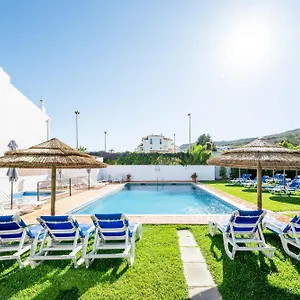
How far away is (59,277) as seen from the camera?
15.4 feet

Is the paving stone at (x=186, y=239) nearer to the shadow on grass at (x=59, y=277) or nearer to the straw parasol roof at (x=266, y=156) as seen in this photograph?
the shadow on grass at (x=59, y=277)

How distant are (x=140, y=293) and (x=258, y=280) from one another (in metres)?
2.32

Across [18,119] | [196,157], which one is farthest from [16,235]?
[196,157]

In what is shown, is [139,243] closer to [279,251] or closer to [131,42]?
[279,251]

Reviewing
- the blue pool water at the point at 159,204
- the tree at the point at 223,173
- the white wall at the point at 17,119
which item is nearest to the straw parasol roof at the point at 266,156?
the blue pool water at the point at 159,204

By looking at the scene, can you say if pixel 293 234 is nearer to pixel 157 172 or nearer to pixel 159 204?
pixel 159 204

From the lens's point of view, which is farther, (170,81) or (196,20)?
(170,81)

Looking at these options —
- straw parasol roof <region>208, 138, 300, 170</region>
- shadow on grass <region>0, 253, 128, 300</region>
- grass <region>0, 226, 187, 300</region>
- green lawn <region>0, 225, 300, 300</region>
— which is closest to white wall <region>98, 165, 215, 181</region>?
straw parasol roof <region>208, 138, 300, 170</region>

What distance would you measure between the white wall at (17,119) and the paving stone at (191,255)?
15.0 meters

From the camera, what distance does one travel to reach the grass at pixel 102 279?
406cm

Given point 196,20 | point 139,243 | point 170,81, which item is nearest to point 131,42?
point 196,20

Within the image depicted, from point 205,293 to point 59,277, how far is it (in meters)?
2.91

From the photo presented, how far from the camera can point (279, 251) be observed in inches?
230

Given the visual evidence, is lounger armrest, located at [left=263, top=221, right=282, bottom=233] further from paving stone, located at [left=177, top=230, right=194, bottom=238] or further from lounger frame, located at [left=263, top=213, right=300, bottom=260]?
paving stone, located at [left=177, top=230, right=194, bottom=238]
